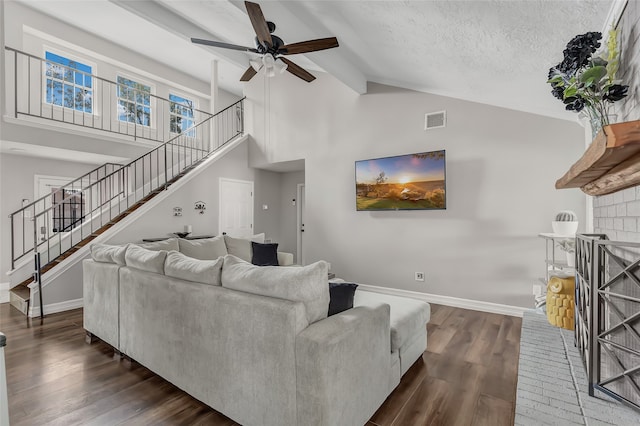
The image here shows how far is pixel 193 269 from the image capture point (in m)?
2.15

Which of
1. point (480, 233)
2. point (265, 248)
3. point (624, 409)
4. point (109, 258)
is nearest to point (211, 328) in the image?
point (109, 258)

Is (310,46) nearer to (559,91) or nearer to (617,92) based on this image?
(559,91)

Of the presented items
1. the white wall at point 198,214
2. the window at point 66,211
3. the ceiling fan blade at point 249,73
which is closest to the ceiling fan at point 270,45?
the ceiling fan blade at point 249,73

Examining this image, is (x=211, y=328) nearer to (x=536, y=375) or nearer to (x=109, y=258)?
(x=109, y=258)

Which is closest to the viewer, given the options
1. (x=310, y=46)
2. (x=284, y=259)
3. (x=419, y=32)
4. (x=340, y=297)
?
(x=340, y=297)

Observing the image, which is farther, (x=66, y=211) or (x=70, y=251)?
(x=66, y=211)

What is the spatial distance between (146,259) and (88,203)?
4.81 m

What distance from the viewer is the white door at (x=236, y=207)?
6.29 meters

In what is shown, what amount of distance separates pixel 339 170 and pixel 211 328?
392cm

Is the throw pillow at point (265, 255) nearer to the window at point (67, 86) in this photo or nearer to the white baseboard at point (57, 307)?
the white baseboard at point (57, 307)

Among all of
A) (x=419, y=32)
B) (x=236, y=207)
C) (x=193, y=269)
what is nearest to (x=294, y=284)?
(x=193, y=269)

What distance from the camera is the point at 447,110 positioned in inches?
170

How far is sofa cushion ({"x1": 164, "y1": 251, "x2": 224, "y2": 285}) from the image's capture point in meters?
2.04

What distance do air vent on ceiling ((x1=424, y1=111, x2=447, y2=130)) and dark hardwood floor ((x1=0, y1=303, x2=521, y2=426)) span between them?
9.14 feet
